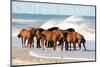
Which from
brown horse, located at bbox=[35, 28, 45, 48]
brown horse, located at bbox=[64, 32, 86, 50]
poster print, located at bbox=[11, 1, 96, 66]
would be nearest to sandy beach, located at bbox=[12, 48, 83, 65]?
poster print, located at bbox=[11, 1, 96, 66]

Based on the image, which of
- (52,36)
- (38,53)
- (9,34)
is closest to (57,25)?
(52,36)

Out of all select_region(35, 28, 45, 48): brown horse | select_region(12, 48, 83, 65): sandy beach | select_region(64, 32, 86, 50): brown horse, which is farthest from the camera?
select_region(64, 32, 86, 50): brown horse

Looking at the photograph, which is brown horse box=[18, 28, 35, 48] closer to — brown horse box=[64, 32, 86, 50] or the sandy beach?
the sandy beach

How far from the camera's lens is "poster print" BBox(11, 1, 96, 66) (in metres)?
2.66

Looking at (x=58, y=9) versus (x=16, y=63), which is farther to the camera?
(x=58, y=9)

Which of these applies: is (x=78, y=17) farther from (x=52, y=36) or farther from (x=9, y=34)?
(x=9, y=34)

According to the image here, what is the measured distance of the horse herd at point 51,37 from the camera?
2712 millimetres

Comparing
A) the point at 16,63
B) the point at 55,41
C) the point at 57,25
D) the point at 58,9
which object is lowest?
the point at 16,63

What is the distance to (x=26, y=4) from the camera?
2.69 metres

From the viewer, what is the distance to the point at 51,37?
282 centimetres

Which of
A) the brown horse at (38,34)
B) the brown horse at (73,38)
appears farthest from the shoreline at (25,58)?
the brown horse at (73,38)

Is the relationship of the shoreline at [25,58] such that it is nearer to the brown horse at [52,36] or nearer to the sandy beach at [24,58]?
the sandy beach at [24,58]

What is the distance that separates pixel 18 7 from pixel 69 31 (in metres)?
0.70

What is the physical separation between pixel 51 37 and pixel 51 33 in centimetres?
5
